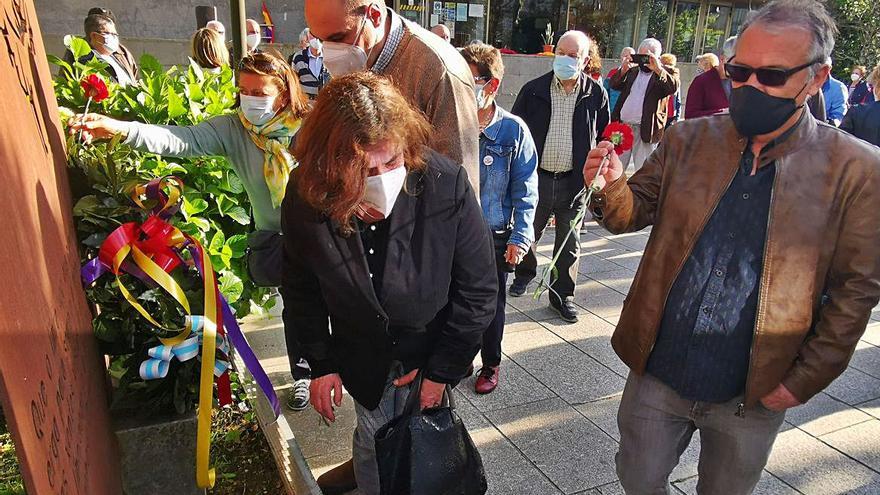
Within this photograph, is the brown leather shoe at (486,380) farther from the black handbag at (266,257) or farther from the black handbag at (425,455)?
the black handbag at (425,455)

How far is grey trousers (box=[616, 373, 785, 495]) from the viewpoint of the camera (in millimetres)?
2010

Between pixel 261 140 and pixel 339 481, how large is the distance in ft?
5.34

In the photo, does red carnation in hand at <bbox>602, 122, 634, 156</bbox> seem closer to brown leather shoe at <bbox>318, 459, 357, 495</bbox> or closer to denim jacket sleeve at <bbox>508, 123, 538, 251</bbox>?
denim jacket sleeve at <bbox>508, 123, 538, 251</bbox>

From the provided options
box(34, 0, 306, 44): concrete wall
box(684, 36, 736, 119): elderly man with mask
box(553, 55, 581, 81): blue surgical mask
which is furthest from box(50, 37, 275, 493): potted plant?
box(34, 0, 306, 44): concrete wall

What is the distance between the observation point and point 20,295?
1.14 metres

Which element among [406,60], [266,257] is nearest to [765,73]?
[406,60]

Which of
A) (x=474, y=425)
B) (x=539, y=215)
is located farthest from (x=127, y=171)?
(x=539, y=215)

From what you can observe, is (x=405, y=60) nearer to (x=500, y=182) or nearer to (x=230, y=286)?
(x=500, y=182)

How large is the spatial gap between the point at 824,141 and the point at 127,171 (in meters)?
2.49

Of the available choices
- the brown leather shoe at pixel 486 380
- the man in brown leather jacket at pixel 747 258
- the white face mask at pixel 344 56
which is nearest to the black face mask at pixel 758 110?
the man in brown leather jacket at pixel 747 258

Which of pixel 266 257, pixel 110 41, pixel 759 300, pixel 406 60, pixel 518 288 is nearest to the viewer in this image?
pixel 759 300

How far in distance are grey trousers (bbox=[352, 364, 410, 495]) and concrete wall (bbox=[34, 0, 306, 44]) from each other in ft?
34.2

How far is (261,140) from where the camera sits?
289 cm

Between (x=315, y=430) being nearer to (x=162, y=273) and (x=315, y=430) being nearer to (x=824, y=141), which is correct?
(x=162, y=273)
